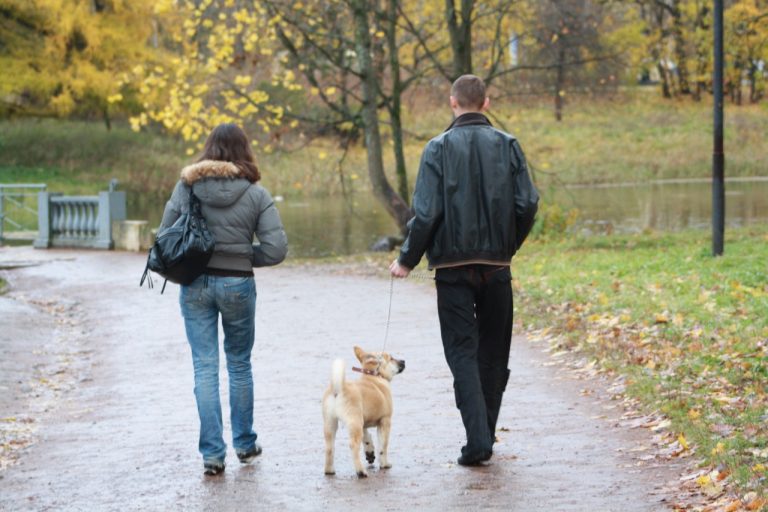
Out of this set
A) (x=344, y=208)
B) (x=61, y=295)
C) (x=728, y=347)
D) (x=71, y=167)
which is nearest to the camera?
(x=728, y=347)

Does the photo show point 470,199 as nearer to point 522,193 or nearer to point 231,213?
point 522,193

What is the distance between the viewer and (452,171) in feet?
21.4

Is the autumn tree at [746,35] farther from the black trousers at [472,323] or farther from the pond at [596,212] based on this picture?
the black trousers at [472,323]

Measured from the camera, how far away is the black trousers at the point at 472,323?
6.61 m

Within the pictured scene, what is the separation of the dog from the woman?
0.75 m

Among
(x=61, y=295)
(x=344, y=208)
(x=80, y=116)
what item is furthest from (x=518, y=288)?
(x=80, y=116)

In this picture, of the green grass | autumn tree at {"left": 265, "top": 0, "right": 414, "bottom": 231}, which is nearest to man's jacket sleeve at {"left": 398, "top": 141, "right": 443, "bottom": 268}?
the green grass

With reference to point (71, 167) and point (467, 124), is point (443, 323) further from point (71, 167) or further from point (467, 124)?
point (71, 167)

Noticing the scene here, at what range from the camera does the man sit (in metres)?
6.50

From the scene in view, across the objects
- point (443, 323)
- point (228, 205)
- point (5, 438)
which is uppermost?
point (228, 205)

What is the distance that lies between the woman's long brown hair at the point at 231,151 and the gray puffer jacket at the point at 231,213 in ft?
0.18

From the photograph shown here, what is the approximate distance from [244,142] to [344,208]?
93.7 ft

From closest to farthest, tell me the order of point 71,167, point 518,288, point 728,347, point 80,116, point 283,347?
point 728,347, point 283,347, point 518,288, point 71,167, point 80,116

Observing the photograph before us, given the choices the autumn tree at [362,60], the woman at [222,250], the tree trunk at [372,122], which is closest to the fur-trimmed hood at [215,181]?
the woman at [222,250]
